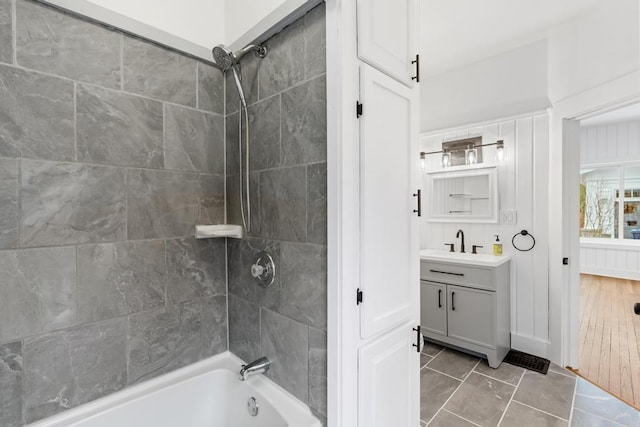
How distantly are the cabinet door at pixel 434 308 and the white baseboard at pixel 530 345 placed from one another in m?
0.67

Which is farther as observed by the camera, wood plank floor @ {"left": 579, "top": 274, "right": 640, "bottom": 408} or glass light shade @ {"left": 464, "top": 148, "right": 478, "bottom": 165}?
glass light shade @ {"left": 464, "top": 148, "right": 478, "bottom": 165}

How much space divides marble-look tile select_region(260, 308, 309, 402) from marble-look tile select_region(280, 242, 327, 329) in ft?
0.21

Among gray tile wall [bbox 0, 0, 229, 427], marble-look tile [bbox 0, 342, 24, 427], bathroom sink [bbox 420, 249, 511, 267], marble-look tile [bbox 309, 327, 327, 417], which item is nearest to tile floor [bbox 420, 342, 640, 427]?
Answer: bathroom sink [bbox 420, 249, 511, 267]

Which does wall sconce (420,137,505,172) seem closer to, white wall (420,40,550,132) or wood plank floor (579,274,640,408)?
white wall (420,40,550,132)

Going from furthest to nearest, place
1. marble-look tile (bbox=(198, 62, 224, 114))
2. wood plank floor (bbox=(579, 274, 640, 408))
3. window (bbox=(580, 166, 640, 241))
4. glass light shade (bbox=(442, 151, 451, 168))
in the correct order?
window (bbox=(580, 166, 640, 241)), glass light shade (bbox=(442, 151, 451, 168)), wood plank floor (bbox=(579, 274, 640, 408)), marble-look tile (bbox=(198, 62, 224, 114))

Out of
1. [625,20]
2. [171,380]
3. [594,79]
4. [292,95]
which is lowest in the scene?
[171,380]

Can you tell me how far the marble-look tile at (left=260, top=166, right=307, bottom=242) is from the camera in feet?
4.27

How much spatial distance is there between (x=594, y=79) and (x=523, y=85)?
1.79ft

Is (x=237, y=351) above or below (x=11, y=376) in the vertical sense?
below

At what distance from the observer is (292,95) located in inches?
52.7

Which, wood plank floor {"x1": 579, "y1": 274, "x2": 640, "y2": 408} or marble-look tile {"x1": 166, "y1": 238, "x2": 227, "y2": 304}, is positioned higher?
marble-look tile {"x1": 166, "y1": 238, "x2": 227, "y2": 304}

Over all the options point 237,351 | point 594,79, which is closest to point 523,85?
point 594,79

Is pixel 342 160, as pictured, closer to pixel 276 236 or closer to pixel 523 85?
pixel 276 236

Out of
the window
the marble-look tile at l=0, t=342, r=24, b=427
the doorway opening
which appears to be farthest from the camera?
the window
